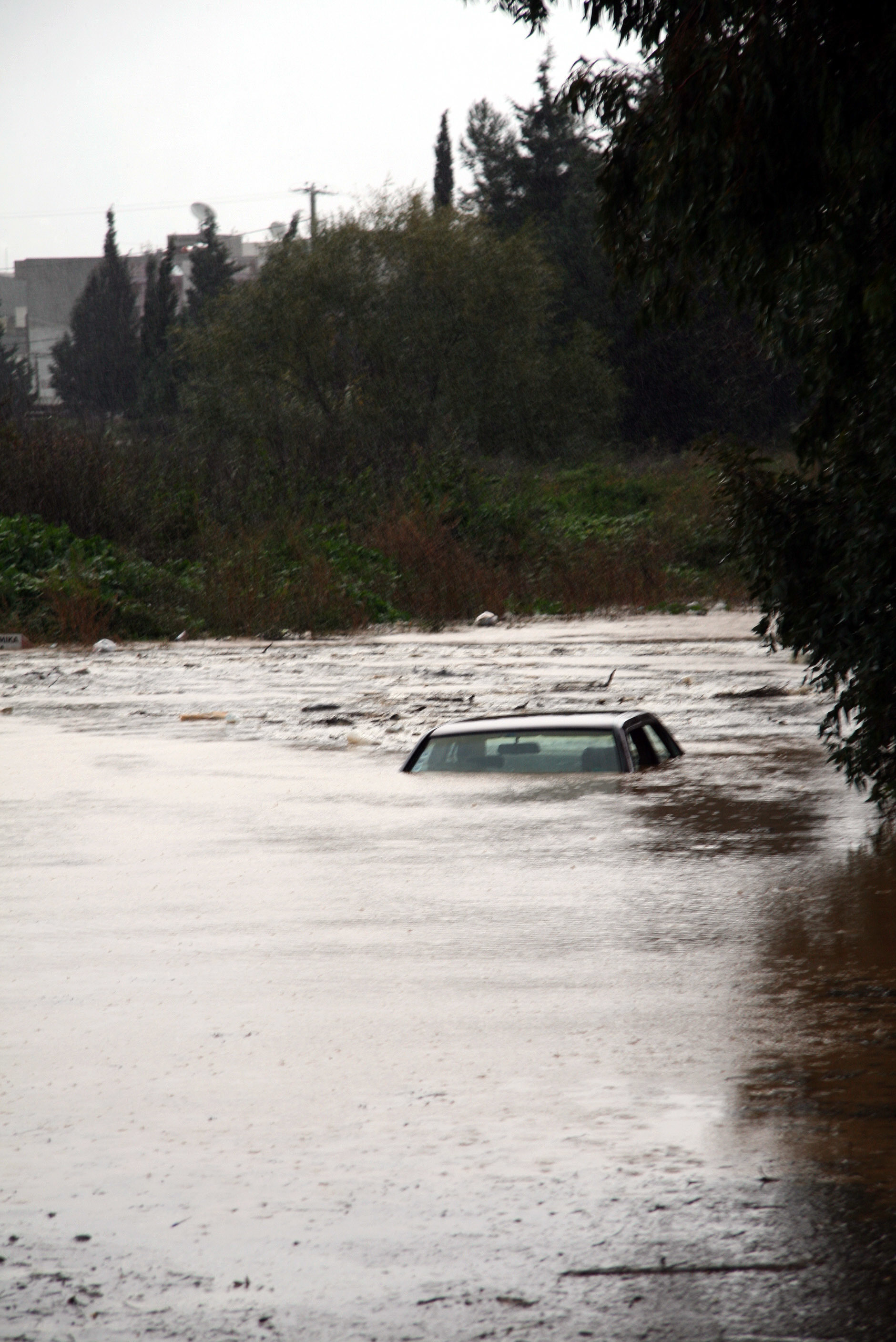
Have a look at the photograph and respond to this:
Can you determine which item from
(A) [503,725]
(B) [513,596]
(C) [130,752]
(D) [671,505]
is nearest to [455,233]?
(D) [671,505]

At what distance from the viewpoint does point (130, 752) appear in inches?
645

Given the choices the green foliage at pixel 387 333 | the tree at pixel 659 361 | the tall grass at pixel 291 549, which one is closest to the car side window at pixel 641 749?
the tall grass at pixel 291 549

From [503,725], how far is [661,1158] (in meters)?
6.82

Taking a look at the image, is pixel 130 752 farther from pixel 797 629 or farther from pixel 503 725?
pixel 797 629

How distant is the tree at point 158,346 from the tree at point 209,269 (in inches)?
40.6

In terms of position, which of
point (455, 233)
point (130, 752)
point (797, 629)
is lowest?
point (130, 752)

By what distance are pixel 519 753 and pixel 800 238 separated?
526 centimetres

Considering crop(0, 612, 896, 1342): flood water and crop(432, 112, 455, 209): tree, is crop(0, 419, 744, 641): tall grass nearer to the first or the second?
crop(0, 612, 896, 1342): flood water

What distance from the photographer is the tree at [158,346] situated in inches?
2965

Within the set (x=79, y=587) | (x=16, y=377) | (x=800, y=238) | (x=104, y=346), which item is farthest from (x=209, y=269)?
(x=800, y=238)

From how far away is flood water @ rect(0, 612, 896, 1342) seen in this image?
4.17m

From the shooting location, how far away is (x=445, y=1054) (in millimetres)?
6441

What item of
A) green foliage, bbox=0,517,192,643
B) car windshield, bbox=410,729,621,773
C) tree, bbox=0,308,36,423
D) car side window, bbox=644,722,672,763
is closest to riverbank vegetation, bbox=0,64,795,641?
green foliage, bbox=0,517,192,643

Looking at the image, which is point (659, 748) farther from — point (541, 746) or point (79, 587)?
point (79, 587)
